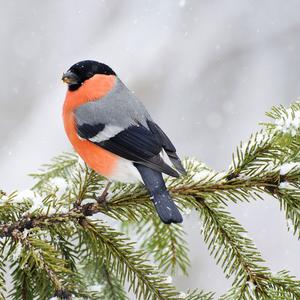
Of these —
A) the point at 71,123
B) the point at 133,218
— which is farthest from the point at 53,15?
the point at 133,218

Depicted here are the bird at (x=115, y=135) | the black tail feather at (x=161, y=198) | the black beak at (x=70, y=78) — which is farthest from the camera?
the black beak at (x=70, y=78)

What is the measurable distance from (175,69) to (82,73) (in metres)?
4.39

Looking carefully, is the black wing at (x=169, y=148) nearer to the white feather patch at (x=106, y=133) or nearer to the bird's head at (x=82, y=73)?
the white feather patch at (x=106, y=133)

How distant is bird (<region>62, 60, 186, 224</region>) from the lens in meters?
1.75

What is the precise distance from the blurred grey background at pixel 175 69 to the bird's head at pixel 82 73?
374 cm

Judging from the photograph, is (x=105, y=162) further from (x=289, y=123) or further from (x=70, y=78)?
(x=289, y=123)

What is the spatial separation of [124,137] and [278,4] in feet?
17.9

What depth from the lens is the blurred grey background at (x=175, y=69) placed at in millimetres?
6184

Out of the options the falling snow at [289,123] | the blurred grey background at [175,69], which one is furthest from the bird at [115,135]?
the blurred grey background at [175,69]

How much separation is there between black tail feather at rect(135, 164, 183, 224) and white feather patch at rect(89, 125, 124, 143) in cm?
26

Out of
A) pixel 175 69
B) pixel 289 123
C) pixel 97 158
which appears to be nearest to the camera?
pixel 289 123

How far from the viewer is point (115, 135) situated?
198cm

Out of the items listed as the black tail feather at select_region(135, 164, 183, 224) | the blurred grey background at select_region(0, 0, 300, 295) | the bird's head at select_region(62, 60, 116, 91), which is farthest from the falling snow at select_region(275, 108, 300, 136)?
the blurred grey background at select_region(0, 0, 300, 295)

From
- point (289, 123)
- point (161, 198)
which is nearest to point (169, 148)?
point (161, 198)
